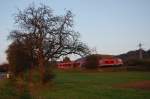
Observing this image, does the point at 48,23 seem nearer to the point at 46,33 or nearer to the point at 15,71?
the point at 46,33

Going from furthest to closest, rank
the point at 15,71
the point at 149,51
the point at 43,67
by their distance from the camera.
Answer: the point at 149,51
the point at 15,71
the point at 43,67

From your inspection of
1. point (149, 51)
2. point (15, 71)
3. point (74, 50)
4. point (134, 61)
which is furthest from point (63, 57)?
point (149, 51)

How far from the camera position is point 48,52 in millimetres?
41000

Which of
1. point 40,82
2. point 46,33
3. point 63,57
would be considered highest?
point 46,33

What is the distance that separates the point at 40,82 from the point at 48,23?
7966mm

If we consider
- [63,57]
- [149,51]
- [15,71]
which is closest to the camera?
[63,57]

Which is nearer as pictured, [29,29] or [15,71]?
[29,29]

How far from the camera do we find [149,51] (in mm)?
153750

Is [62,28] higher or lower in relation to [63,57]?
higher

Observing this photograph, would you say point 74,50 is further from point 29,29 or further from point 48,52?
point 29,29

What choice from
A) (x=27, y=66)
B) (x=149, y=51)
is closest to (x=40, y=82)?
(x=27, y=66)

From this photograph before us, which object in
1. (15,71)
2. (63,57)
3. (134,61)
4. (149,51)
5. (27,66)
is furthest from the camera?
(149,51)

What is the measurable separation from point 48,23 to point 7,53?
60.1 ft

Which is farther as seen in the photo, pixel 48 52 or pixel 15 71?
pixel 15 71
